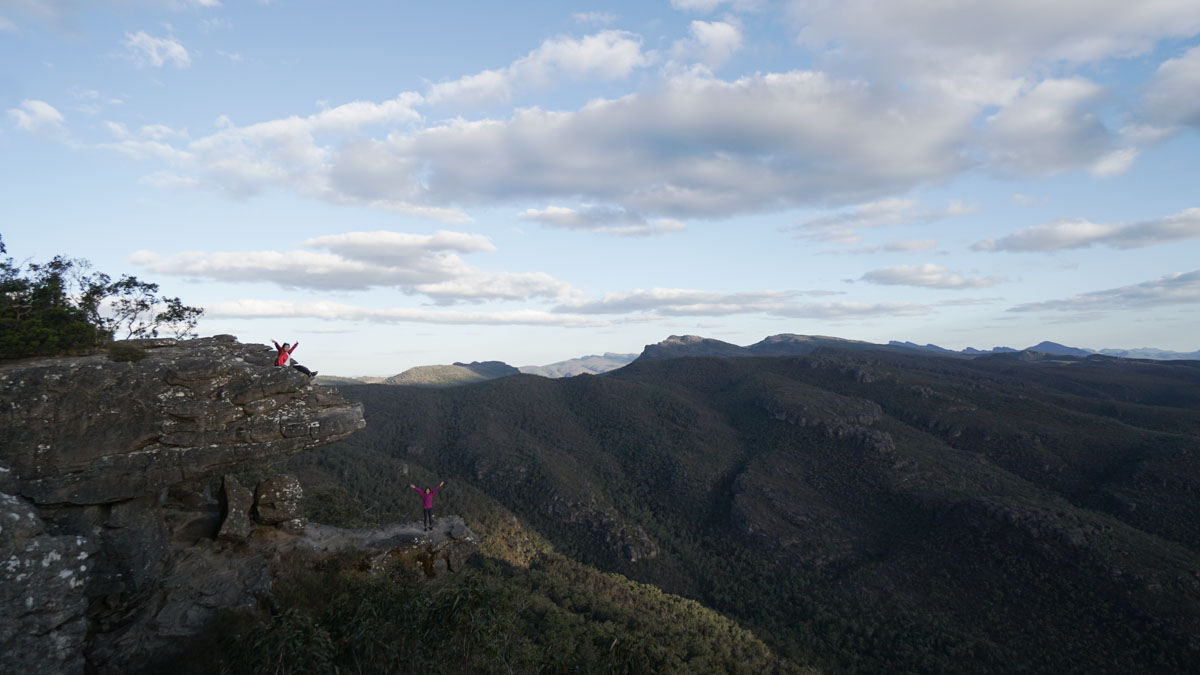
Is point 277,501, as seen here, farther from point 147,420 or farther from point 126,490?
point 147,420

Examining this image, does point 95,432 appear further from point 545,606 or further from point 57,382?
point 545,606

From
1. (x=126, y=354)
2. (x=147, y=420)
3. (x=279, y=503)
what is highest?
(x=126, y=354)

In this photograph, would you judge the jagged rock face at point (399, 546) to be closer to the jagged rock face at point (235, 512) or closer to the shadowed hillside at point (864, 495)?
the jagged rock face at point (235, 512)

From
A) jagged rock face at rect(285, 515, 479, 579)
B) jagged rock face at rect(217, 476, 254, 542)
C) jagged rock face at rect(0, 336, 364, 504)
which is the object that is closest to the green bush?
jagged rock face at rect(0, 336, 364, 504)

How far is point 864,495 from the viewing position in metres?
99.1

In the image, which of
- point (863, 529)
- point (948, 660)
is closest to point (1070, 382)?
point (863, 529)

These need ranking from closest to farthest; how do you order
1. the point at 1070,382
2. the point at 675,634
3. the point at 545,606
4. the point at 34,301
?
the point at 34,301, the point at 545,606, the point at 675,634, the point at 1070,382

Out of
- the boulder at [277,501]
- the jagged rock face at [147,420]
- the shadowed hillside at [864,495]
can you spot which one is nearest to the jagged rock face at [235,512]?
the boulder at [277,501]

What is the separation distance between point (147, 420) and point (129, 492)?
2.97 m

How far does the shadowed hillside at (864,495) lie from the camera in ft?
212

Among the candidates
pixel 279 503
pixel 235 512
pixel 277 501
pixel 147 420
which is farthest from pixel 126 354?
pixel 279 503

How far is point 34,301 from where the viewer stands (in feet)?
88.0

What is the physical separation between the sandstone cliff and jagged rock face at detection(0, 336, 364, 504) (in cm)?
5

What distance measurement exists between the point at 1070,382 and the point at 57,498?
210 meters
